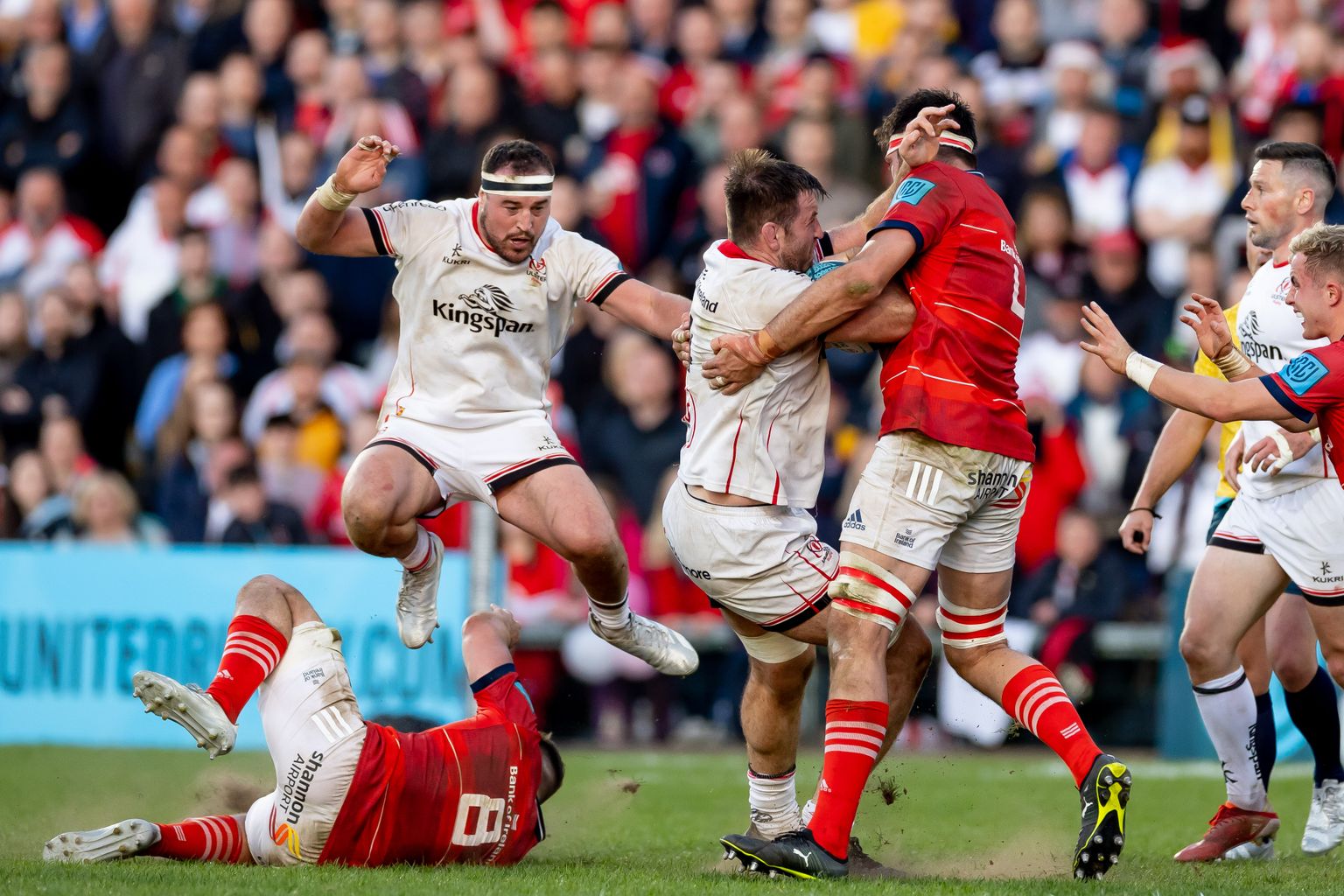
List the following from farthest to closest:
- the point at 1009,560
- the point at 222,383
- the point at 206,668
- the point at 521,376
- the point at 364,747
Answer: the point at 222,383
the point at 206,668
the point at 521,376
the point at 1009,560
the point at 364,747

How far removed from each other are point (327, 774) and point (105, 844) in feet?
3.24

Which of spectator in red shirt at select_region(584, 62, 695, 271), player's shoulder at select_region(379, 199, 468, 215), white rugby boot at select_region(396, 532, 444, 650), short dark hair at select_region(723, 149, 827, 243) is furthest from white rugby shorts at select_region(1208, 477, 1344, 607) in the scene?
spectator in red shirt at select_region(584, 62, 695, 271)

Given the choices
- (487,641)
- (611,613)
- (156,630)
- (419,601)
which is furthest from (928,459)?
(156,630)

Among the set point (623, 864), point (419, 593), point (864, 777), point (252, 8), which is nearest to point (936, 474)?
point (864, 777)

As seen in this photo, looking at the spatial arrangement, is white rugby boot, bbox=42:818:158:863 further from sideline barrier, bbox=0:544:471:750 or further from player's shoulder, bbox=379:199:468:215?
sideline barrier, bbox=0:544:471:750

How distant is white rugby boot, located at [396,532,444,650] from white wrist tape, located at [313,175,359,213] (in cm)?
167

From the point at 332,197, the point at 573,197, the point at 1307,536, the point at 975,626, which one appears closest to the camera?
the point at 975,626

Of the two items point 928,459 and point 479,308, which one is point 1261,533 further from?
point 479,308

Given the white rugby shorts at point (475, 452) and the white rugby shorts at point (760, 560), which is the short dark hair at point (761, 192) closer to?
the white rugby shorts at point (760, 560)

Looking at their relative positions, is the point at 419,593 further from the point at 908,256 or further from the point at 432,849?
the point at 908,256

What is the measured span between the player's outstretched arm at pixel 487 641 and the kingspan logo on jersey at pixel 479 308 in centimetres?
150

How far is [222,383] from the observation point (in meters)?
15.5

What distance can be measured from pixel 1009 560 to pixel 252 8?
524 inches

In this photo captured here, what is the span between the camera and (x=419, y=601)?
875 centimetres
